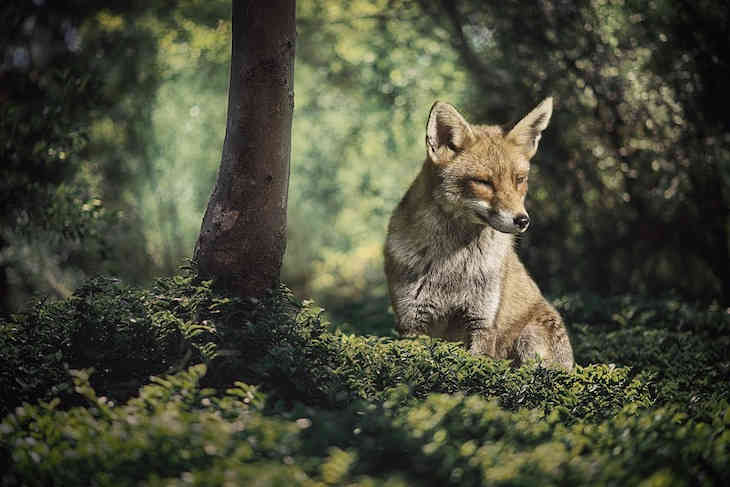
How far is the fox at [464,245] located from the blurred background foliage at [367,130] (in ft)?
8.51

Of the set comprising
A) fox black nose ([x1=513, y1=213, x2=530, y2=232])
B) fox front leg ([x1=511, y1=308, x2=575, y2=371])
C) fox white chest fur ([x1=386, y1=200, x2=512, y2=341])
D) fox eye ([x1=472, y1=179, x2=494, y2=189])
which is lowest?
fox front leg ([x1=511, y1=308, x2=575, y2=371])

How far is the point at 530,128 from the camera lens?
14.9 feet

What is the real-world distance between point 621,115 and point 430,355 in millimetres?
5283

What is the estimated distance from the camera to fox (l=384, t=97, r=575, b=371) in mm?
4230

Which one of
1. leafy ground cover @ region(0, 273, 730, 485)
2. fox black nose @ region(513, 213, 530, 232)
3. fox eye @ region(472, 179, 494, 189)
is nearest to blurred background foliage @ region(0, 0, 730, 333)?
leafy ground cover @ region(0, 273, 730, 485)

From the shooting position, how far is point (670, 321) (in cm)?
679

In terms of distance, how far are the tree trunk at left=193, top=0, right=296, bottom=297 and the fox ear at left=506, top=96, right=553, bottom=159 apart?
1571 millimetres

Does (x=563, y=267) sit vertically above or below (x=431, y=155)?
below

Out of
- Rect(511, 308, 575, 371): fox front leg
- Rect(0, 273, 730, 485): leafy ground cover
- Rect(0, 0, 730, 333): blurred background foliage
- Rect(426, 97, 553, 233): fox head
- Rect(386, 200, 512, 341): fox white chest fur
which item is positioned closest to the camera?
Rect(0, 273, 730, 485): leafy ground cover

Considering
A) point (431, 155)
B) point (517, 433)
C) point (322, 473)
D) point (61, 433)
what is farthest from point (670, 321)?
point (61, 433)

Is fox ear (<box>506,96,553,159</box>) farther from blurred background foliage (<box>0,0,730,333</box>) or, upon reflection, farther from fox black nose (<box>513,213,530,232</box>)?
blurred background foliage (<box>0,0,730,333</box>)

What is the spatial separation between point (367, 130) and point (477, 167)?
921 cm

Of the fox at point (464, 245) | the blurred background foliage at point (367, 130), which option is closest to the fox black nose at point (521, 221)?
the fox at point (464, 245)

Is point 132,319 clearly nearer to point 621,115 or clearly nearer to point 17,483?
point 17,483
